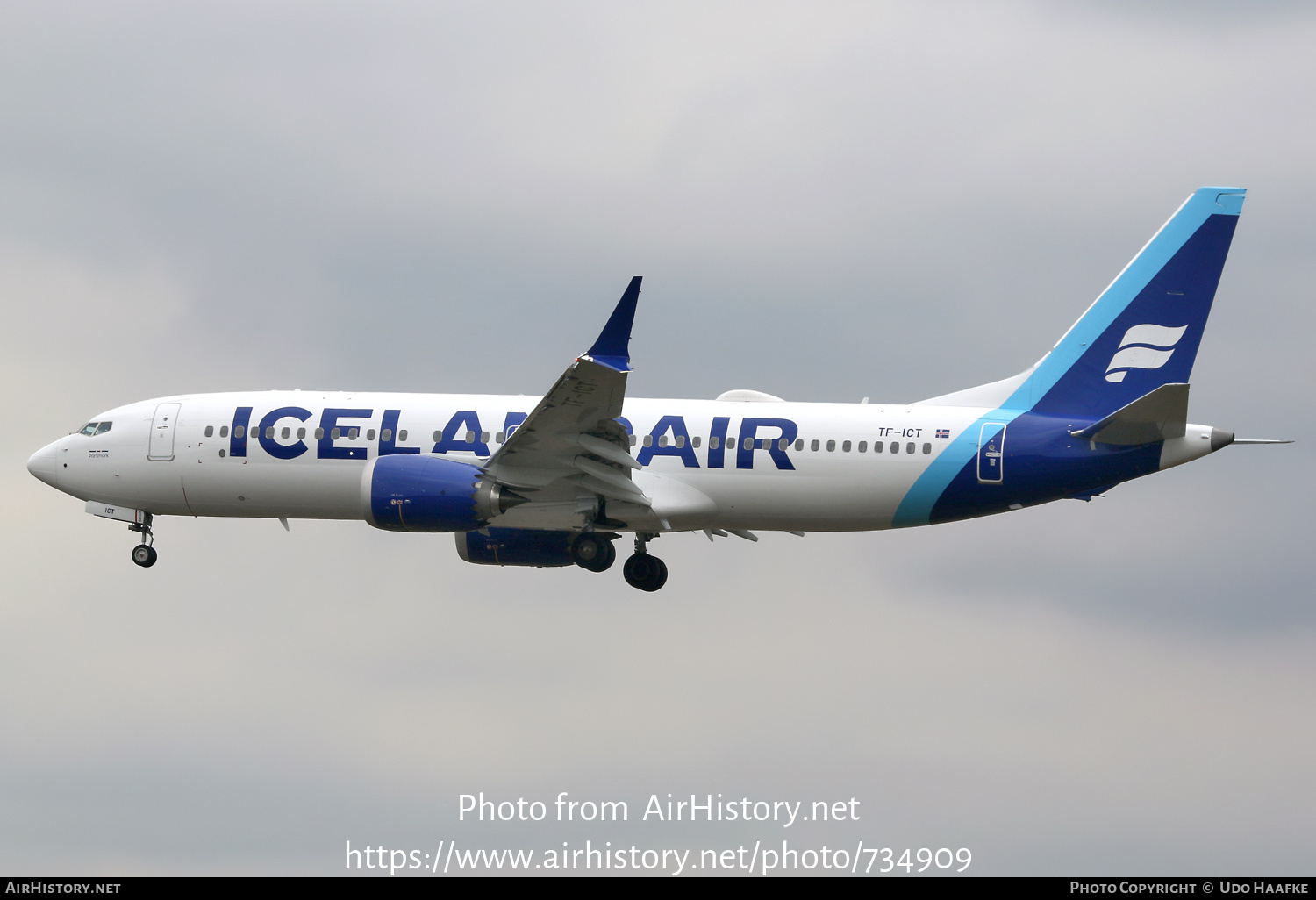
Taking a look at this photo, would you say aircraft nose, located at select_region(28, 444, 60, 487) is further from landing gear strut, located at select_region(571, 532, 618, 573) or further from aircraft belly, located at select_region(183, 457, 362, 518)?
landing gear strut, located at select_region(571, 532, 618, 573)

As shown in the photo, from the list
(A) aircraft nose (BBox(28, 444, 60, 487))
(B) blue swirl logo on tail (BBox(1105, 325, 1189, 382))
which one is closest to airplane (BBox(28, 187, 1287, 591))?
(B) blue swirl logo on tail (BBox(1105, 325, 1189, 382))

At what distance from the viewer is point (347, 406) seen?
167 feet

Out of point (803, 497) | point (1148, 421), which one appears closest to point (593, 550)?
point (803, 497)

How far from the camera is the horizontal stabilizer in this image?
4509cm

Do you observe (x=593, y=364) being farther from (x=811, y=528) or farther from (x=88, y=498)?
(x=88, y=498)

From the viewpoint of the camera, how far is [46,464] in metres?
54.7

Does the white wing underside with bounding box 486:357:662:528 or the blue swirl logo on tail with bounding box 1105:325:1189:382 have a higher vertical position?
the blue swirl logo on tail with bounding box 1105:325:1189:382

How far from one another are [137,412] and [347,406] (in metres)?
7.83

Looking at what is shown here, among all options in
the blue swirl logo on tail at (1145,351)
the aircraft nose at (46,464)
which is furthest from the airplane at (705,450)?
the aircraft nose at (46,464)

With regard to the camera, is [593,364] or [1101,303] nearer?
[593,364]

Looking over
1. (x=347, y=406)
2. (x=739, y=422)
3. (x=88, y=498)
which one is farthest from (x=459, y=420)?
(x=88, y=498)

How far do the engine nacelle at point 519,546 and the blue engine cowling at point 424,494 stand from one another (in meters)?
4.81

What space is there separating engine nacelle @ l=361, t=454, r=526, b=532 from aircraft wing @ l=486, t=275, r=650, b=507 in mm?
726

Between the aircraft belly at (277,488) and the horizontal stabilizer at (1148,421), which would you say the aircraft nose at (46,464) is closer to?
the aircraft belly at (277,488)
